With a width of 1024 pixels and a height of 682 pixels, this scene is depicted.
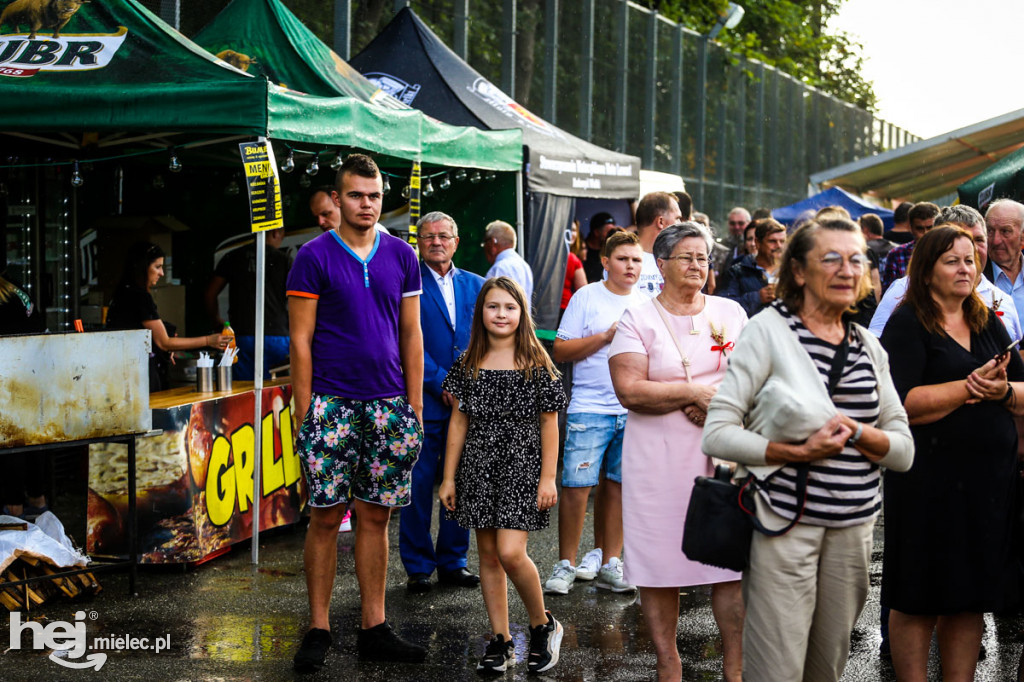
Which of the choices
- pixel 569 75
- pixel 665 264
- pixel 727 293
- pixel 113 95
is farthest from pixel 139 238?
pixel 569 75

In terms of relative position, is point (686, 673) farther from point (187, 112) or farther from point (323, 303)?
point (187, 112)

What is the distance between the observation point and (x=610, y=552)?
6.49 m

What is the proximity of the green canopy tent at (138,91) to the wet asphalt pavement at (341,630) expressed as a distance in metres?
0.72

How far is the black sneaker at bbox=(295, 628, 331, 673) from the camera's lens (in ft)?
16.3

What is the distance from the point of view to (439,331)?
6605 mm

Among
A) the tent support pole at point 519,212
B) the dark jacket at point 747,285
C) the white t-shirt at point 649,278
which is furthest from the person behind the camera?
the tent support pole at point 519,212

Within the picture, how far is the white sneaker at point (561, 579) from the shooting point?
6.24 metres

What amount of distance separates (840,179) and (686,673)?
68.7 feet

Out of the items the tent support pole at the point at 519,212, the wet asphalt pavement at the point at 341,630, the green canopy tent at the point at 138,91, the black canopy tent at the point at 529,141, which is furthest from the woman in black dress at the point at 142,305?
the black canopy tent at the point at 529,141

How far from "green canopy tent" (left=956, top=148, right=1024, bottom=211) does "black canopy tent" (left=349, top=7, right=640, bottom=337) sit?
3.45 metres

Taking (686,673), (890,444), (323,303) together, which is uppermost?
(323,303)

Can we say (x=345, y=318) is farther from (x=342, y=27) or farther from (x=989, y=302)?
(x=342, y=27)

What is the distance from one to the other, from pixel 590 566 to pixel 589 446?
86cm

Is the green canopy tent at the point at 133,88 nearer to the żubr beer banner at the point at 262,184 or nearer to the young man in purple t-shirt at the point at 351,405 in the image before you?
the żubr beer banner at the point at 262,184
